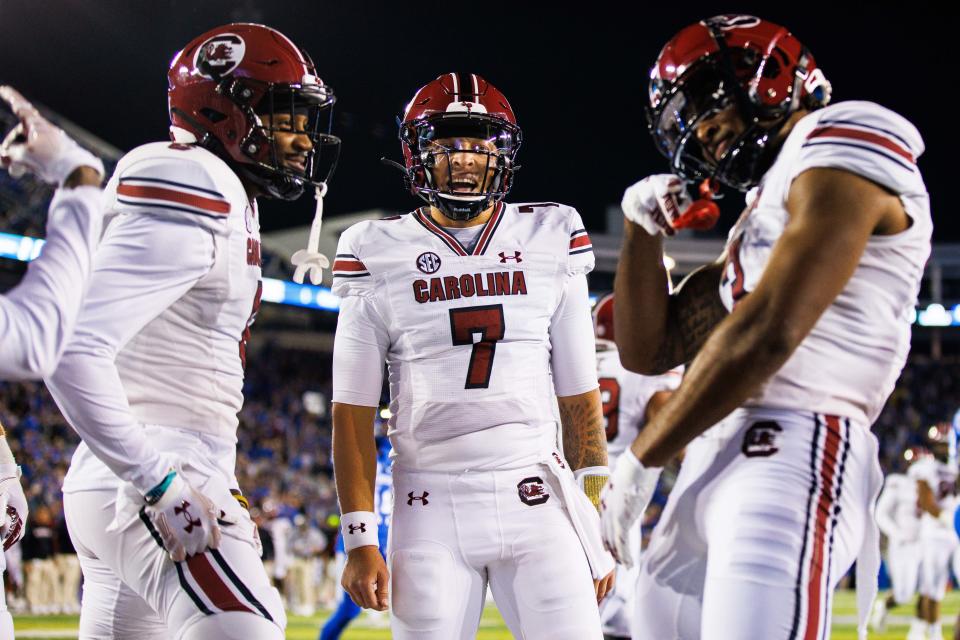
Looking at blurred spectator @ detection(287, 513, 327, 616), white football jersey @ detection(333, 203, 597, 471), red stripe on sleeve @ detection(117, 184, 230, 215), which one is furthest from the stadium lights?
red stripe on sleeve @ detection(117, 184, 230, 215)

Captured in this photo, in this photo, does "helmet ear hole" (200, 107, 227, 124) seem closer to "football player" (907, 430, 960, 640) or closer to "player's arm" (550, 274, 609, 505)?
"player's arm" (550, 274, 609, 505)

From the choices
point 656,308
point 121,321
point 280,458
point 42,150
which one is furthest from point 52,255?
point 280,458

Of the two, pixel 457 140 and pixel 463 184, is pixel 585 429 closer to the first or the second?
pixel 463 184

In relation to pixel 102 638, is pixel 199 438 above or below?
above

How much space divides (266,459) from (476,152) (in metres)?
17.5

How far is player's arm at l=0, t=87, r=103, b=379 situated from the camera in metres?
1.95

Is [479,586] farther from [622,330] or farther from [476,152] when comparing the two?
[476,152]

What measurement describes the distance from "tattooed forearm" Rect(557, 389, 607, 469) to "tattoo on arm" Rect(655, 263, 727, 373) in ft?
1.72

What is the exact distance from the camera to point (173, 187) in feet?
7.99

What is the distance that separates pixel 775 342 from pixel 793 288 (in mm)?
108

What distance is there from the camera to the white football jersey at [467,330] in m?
2.88

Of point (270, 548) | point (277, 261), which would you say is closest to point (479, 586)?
point (270, 548)

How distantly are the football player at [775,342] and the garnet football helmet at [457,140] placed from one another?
743 millimetres

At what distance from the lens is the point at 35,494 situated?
13.2 m
